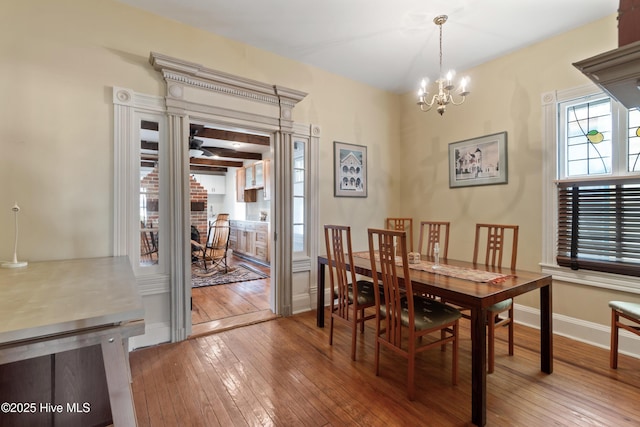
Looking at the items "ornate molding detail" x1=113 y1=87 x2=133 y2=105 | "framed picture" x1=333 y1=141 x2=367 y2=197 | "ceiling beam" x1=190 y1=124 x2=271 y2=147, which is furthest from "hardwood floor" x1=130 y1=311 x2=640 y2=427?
"ceiling beam" x1=190 y1=124 x2=271 y2=147

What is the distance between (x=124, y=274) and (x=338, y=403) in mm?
1476

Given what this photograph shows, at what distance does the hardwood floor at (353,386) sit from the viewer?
1.69 m

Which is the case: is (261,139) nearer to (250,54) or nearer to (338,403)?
(250,54)

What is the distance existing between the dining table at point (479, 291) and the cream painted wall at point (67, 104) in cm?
228

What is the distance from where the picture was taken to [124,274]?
162 cm

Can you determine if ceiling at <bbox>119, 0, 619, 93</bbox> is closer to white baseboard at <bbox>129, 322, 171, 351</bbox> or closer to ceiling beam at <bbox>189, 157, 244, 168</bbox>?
white baseboard at <bbox>129, 322, 171, 351</bbox>

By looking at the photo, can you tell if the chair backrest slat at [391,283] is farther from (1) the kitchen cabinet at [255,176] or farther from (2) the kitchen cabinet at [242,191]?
(2) the kitchen cabinet at [242,191]

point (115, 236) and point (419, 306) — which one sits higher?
point (115, 236)

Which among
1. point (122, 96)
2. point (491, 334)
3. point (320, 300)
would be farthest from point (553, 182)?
point (122, 96)

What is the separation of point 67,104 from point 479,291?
3.20m

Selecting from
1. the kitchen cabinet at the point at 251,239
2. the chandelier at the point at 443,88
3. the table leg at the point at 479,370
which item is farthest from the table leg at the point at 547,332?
the kitchen cabinet at the point at 251,239

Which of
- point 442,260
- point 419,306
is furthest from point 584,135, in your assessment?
point 419,306

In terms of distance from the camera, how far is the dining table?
5.40ft

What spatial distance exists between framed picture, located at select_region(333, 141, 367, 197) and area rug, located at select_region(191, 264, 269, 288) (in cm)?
231
